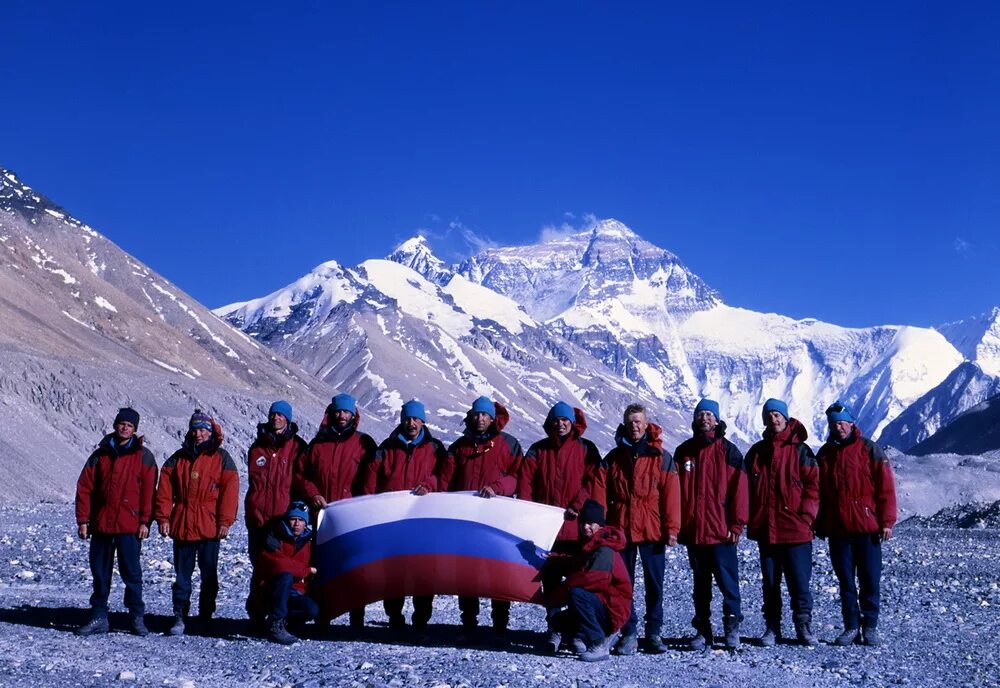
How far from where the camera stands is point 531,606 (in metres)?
17.8

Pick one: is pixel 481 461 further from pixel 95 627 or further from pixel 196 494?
pixel 95 627

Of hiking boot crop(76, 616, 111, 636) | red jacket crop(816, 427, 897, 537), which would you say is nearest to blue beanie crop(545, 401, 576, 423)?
red jacket crop(816, 427, 897, 537)

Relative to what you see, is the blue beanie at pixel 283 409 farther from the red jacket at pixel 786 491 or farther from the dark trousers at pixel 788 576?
the dark trousers at pixel 788 576

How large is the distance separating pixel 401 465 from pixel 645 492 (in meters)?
2.71

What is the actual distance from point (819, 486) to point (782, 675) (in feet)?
9.00

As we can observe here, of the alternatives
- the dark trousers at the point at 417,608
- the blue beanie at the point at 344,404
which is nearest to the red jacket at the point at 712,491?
the dark trousers at the point at 417,608

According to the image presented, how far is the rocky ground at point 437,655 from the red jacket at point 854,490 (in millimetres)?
1385

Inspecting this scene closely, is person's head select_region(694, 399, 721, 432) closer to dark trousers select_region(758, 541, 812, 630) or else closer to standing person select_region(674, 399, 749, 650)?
standing person select_region(674, 399, 749, 650)

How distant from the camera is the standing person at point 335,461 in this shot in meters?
13.1

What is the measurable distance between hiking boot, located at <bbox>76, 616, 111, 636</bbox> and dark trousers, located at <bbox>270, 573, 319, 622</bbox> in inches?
74.5

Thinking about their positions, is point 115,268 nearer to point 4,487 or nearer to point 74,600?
point 4,487

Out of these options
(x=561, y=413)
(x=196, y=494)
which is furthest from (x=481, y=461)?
(x=196, y=494)

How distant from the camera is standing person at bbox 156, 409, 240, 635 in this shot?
12867 millimetres

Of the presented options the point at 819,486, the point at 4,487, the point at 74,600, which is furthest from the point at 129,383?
the point at 819,486
